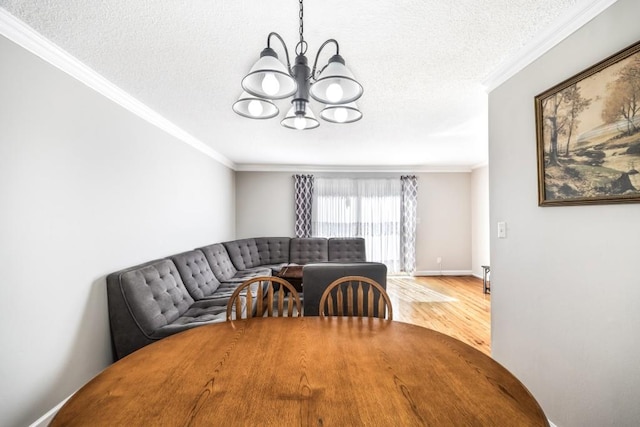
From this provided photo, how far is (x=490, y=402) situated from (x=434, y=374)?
176 millimetres

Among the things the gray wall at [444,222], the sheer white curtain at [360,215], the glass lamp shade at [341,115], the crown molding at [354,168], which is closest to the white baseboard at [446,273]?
the gray wall at [444,222]

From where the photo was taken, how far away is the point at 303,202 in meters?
5.60

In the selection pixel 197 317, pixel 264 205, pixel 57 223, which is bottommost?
pixel 197 317

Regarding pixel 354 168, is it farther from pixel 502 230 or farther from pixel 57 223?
pixel 57 223

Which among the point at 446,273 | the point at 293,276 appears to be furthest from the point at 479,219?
the point at 293,276

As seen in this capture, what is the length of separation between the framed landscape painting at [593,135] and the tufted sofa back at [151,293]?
9.41 ft

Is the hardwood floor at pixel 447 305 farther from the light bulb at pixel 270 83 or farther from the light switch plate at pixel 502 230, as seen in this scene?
the light bulb at pixel 270 83

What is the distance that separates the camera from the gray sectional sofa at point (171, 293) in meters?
1.98

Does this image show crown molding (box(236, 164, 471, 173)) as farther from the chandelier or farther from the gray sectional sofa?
the chandelier

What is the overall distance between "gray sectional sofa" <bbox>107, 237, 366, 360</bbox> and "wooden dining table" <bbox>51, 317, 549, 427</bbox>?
1034 mm

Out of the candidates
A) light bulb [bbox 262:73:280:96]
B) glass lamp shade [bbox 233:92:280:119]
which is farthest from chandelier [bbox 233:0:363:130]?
glass lamp shade [bbox 233:92:280:119]

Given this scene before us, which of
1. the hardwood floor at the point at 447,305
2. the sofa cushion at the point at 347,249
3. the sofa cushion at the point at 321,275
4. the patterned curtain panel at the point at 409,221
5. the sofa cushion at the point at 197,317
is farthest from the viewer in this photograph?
the patterned curtain panel at the point at 409,221

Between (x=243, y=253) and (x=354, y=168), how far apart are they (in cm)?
293

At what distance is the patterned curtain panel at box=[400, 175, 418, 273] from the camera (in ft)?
18.7
